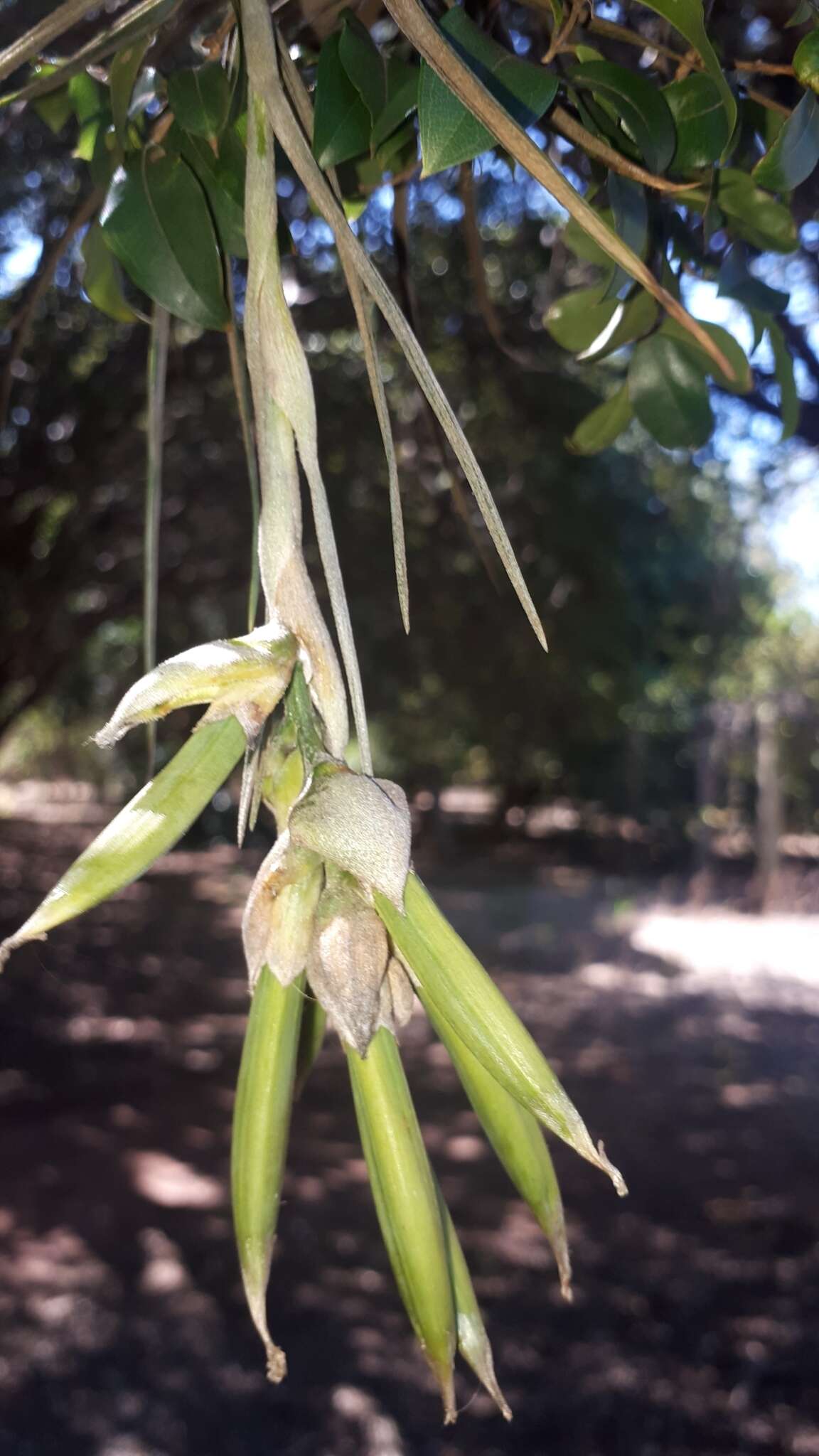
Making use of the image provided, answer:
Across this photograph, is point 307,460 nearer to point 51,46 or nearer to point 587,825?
point 51,46

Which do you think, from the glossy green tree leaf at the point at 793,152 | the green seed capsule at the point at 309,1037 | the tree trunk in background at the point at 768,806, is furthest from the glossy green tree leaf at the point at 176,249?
the tree trunk in background at the point at 768,806

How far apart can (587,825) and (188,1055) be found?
8508mm

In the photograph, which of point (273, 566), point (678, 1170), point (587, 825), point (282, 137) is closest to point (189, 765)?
point (273, 566)

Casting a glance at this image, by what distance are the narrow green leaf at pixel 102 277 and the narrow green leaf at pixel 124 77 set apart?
0.21 meters

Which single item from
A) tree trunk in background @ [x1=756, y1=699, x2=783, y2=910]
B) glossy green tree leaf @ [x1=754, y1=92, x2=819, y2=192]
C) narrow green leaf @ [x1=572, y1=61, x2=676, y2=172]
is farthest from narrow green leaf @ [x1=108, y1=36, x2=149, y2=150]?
tree trunk in background @ [x1=756, y1=699, x2=783, y2=910]

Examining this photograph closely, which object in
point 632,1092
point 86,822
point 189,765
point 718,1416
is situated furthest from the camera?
point 86,822

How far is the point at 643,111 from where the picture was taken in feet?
2.69

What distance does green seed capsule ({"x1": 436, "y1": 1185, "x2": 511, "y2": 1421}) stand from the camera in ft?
2.06

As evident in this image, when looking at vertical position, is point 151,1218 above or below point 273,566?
below

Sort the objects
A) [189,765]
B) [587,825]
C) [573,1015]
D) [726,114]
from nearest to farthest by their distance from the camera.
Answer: [189,765]
[726,114]
[573,1015]
[587,825]

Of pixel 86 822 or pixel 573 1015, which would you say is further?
pixel 86 822

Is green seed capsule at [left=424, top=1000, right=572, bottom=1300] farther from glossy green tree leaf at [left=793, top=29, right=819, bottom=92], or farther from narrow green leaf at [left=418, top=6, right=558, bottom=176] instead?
glossy green tree leaf at [left=793, top=29, right=819, bottom=92]

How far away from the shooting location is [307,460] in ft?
2.03

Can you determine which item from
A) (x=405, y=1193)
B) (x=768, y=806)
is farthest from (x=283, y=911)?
(x=768, y=806)
